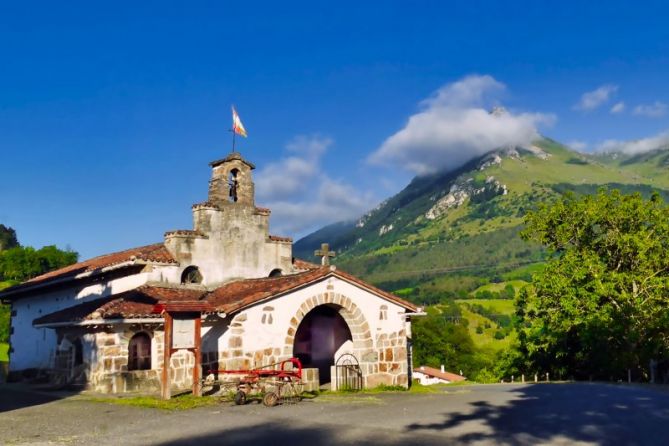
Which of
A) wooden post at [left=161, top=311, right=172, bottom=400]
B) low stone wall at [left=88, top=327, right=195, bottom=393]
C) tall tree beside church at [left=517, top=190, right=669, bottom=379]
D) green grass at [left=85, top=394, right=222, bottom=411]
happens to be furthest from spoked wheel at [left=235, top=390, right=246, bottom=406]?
tall tree beside church at [left=517, top=190, right=669, bottom=379]

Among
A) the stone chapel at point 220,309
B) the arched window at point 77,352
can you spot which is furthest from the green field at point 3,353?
the arched window at point 77,352

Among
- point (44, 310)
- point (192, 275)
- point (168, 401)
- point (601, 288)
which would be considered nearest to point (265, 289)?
point (168, 401)

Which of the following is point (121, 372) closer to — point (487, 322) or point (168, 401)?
point (168, 401)

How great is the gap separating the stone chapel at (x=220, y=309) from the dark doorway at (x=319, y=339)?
0.04m

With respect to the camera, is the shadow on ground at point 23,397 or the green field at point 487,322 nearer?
the shadow on ground at point 23,397

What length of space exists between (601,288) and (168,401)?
20.8 metres

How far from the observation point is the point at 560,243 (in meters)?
31.7

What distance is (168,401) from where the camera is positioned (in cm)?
1527

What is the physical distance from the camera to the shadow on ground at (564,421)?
375 inches

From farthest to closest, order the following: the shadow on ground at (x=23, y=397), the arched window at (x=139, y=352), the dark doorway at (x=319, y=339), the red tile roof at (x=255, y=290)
Result: the dark doorway at (x=319, y=339), the arched window at (x=139, y=352), the red tile roof at (x=255, y=290), the shadow on ground at (x=23, y=397)

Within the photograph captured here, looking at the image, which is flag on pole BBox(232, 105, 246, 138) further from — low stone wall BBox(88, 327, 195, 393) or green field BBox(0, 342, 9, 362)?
green field BBox(0, 342, 9, 362)

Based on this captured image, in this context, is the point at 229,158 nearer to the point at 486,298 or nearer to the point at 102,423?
the point at 102,423

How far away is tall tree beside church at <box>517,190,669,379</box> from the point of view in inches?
1073

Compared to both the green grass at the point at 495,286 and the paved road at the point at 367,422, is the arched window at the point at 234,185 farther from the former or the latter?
the green grass at the point at 495,286
